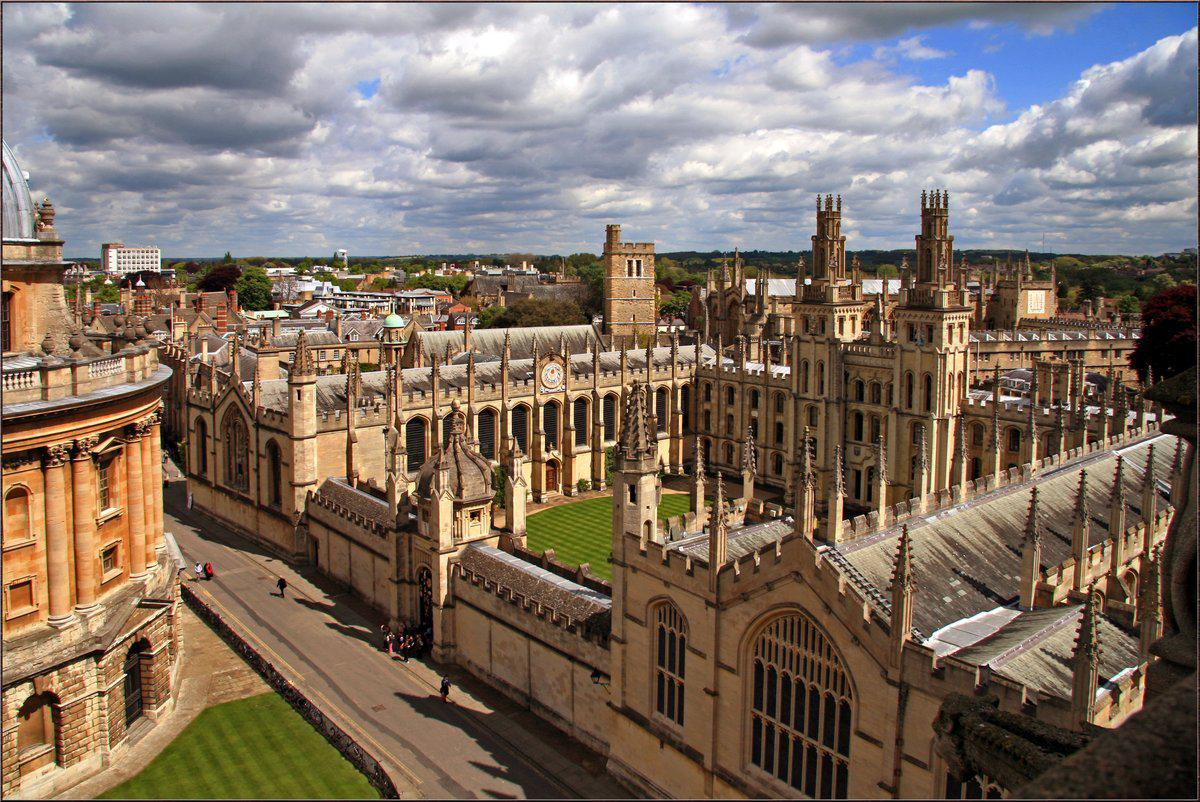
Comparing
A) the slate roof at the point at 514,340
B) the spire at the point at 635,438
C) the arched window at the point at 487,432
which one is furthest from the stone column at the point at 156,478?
the slate roof at the point at 514,340

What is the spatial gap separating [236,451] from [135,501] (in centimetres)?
1940

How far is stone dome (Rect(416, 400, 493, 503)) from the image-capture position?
2761 centimetres

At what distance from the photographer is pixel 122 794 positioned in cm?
2027

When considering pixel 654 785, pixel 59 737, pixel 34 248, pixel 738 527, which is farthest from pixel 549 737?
pixel 34 248

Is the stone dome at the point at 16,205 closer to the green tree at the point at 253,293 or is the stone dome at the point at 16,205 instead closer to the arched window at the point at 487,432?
the arched window at the point at 487,432

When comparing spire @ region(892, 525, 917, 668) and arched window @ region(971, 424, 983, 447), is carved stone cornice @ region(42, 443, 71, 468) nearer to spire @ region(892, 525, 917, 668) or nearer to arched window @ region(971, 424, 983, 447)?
spire @ region(892, 525, 917, 668)

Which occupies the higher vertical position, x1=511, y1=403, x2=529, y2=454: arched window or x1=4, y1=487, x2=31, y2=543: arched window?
x1=4, y1=487, x2=31, y2=543: arched window

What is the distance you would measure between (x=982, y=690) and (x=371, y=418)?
31974 mm

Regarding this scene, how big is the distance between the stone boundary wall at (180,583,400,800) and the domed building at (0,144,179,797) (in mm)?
2860

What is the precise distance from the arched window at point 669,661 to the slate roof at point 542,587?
2.24 meters

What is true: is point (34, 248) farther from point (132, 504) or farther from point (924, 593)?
point (924, 593)

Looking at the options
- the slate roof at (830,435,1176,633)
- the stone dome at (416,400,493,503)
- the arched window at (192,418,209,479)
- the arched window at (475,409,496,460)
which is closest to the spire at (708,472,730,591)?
the slate roof at (830,435,1176,633)

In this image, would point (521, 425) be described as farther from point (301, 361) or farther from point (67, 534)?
point (67, 534)

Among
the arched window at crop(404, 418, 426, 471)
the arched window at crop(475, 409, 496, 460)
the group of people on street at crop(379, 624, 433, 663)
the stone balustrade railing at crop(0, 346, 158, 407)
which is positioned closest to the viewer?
the stone balustrade railing at crop(0, 346, 158, 407)
